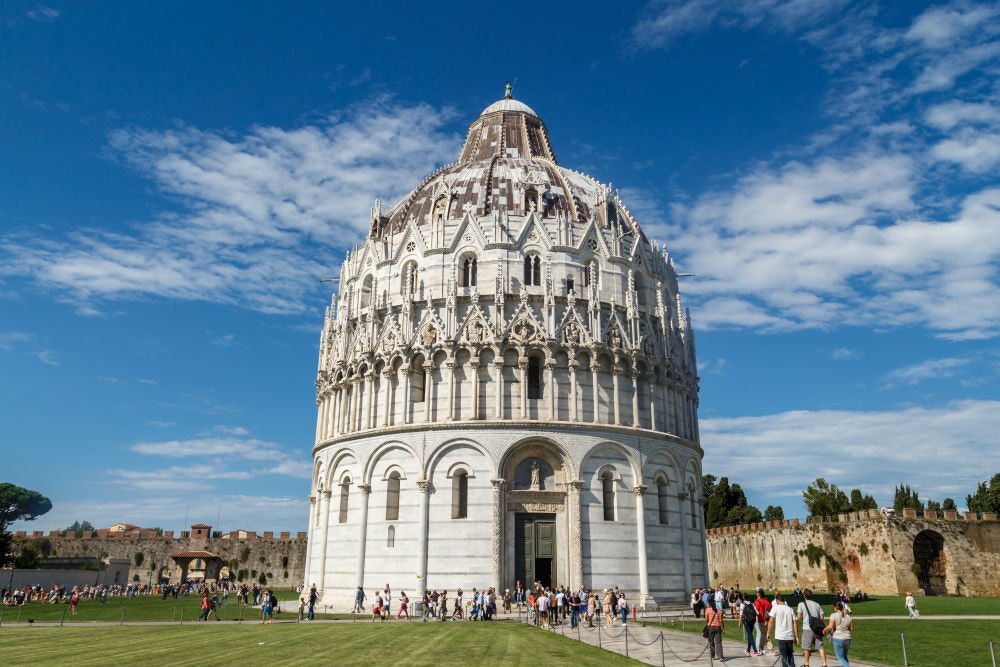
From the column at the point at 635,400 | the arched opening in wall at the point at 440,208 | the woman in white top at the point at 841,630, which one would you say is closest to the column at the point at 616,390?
the column at the point at 635,400

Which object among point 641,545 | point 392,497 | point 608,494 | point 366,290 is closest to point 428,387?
point 392,497

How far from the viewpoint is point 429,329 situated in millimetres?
41219

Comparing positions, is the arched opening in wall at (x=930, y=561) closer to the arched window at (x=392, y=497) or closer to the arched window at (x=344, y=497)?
the arched window at (x=392, y=497)

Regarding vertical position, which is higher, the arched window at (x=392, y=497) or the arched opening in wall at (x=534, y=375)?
the arched opening in wall at (x=534, y=375)

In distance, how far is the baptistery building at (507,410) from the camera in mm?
37906

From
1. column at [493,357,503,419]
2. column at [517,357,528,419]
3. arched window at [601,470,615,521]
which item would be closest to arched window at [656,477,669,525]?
arched window at [601,470,615,521]

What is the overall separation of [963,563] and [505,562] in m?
38.9

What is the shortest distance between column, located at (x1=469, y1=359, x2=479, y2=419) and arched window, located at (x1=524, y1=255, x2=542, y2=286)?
603 centimetres

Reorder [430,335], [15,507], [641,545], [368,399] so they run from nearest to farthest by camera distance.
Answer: [641,545]
[430,335]
[368,399]
[15,507]

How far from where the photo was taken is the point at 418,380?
135 ft

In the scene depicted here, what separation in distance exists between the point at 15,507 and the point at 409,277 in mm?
104557

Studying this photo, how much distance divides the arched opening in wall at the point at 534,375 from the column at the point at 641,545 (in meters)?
7.26

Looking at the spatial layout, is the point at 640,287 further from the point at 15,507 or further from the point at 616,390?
the point at 15,507

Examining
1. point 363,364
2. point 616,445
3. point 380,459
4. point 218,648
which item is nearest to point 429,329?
point 363,364
